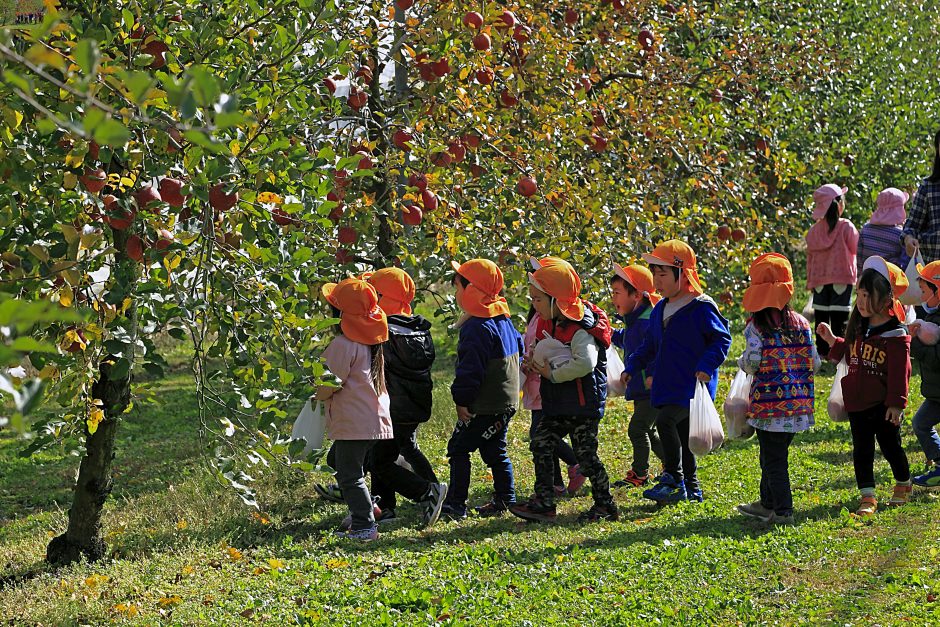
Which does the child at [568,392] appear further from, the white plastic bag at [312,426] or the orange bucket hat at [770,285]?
the white plastic bag at [312,426]

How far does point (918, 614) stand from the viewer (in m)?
4.83

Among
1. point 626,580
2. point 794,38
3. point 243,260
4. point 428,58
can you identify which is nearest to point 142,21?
point 243,260

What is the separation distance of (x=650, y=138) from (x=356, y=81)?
2850 millimetres

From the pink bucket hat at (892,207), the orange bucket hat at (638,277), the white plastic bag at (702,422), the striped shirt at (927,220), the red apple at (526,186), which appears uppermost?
the pink bucket hat at (892,207)

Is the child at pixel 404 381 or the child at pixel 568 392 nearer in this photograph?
the child at pixel 568 392

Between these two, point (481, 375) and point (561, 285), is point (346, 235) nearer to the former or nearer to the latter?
point (481, 375)

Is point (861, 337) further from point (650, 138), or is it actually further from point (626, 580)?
point (650, 138)

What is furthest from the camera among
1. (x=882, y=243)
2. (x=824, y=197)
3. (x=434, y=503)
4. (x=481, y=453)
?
(x=824, y=197)

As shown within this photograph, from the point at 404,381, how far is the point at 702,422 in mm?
1782

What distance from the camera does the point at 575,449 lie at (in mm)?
6812

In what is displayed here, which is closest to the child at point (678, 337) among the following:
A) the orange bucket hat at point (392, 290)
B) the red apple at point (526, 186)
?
the red apple at point (526, 186)

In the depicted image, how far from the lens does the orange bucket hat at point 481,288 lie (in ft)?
22.2

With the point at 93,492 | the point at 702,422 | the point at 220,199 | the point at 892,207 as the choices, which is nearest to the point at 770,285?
the point at 702,422

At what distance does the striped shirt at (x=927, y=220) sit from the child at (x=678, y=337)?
2.36 meters
